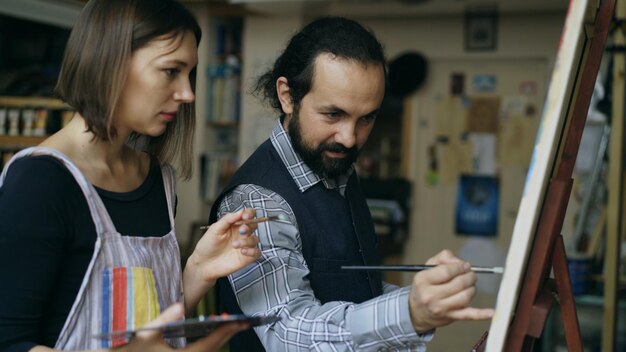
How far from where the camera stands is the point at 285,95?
1.76 m

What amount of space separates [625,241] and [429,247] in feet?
7.43

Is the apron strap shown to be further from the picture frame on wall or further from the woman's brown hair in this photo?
the picture frame on wall

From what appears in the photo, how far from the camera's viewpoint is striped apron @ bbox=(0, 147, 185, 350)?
1255 mm

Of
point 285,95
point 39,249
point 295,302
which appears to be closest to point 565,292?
point 295,302

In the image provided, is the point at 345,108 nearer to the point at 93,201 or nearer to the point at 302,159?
the point at 302,159

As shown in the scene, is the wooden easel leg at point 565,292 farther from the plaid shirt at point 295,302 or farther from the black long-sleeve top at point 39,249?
the black long-sleeve top at point 39,249

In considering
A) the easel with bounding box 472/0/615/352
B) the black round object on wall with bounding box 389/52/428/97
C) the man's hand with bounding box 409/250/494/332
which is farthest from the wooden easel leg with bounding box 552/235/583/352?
the black round object on wall with bounding box 389/52/428/97

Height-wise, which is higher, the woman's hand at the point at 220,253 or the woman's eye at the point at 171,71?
the woman's eye at the point at 171,71

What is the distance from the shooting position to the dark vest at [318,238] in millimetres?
1633

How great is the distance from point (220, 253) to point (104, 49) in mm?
466

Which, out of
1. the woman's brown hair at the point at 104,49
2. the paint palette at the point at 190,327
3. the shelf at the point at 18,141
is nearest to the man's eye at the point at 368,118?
the woman's brown hair at the point at 104,49

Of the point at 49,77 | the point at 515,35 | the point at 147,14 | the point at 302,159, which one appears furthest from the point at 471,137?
the point at 147,14

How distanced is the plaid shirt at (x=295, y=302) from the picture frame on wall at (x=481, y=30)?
15.5 ft

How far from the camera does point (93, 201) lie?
1.28 meters
